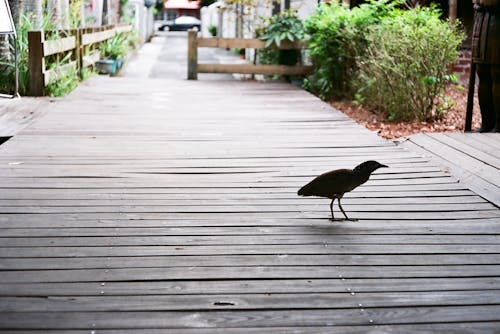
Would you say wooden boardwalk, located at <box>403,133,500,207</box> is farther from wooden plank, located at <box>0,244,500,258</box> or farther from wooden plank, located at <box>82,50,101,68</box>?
wooden plank, located at <box>82,50,101,68</box>

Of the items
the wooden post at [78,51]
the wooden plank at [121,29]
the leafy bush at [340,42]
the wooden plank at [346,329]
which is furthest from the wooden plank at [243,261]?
the wooden plank at [121,29]

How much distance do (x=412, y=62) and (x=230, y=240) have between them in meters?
5.13

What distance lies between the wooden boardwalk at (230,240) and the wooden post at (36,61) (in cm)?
275

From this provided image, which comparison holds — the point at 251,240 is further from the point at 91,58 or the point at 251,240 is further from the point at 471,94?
the point at 91,58

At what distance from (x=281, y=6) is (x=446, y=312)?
1429 cm

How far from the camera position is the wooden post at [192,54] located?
489 inches

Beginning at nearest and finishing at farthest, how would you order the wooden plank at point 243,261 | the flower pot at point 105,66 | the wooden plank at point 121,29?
the wooden plank at point 243,261, the flower pot at point 105,66, the wooden plank at point 121,29

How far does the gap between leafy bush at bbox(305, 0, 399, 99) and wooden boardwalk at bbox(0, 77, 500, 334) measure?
10.8 ft

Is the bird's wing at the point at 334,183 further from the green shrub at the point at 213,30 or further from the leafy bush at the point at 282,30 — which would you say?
the green shrub at the point at 213,30

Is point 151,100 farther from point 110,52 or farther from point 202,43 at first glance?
point 110,52

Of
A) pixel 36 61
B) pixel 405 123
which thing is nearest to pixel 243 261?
pixel 405 123

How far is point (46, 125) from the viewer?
7.29 metres

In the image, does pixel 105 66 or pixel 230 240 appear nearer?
pixel 230 240

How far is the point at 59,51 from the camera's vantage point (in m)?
10.3
